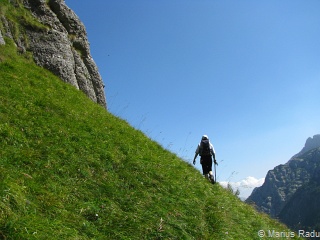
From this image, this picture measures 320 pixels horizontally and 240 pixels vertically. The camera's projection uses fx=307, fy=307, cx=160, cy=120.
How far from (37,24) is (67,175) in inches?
834

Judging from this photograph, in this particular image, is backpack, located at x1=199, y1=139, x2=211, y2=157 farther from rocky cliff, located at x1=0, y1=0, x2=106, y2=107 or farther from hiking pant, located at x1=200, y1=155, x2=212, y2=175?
rocky cliff, located at x1=0, y1=0, x2=106, y2=107

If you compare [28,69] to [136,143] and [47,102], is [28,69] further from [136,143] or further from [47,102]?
[136,143]

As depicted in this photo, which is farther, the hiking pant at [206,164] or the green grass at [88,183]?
the hiking pant at [206,164]

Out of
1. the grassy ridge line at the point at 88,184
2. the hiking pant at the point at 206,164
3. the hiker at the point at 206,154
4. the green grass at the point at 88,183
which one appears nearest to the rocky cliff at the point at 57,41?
the green grass at the point at 88,183

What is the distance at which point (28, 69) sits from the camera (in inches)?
822

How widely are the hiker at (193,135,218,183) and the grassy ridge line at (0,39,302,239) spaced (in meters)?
3.04

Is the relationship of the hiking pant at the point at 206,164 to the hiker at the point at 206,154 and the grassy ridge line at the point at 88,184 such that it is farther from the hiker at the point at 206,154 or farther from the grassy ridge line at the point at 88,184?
the grassy ridge line at the point at 88,184

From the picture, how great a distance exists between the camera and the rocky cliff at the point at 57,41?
25.1 meters

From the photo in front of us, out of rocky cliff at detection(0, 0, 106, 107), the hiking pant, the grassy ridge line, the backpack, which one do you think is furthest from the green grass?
rocky cliff at detection(0, 0, 106, 107)

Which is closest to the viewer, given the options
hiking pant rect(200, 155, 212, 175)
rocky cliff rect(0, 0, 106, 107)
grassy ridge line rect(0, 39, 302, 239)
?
grassy ridge line rect(0, 39, 302, 239)

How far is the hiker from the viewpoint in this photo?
19811mm

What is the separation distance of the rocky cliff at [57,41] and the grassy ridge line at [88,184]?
7.58 m

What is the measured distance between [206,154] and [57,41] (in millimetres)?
17197

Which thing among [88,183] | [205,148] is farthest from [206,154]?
[88,183]
